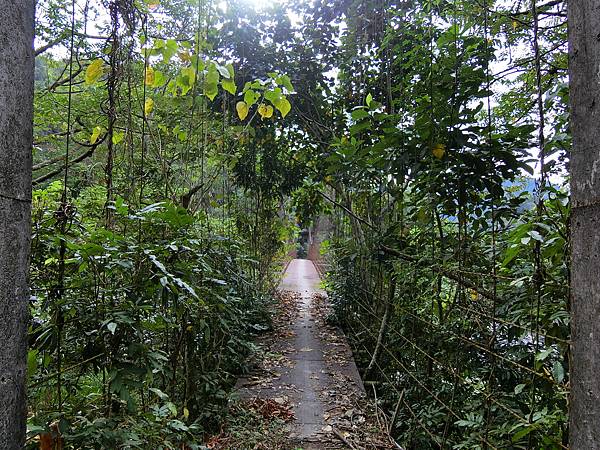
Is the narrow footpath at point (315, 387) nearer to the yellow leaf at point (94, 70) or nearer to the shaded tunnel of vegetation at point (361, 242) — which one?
the shaded tunnel of vegetation at point (361, 242)

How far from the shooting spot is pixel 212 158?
4031 mm

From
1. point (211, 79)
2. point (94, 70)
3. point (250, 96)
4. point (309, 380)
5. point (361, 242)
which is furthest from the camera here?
point (361, 242)

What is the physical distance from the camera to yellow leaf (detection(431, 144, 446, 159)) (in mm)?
1895

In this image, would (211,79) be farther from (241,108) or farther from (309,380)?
(309,380)

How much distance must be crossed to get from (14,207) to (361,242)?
11.9ft

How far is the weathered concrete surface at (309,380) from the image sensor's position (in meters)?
2.65

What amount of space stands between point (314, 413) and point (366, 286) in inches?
62.5

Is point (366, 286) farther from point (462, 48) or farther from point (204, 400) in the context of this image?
point (462, 48)

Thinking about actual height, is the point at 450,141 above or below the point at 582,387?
above

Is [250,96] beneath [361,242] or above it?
above

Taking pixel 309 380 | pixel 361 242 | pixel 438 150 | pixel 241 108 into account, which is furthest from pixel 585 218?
pixel 361 242

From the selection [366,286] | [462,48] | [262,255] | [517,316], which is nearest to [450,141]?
[462,48]

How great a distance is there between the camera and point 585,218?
0.71m

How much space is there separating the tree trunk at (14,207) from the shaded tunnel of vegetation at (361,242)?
416 millimetres
